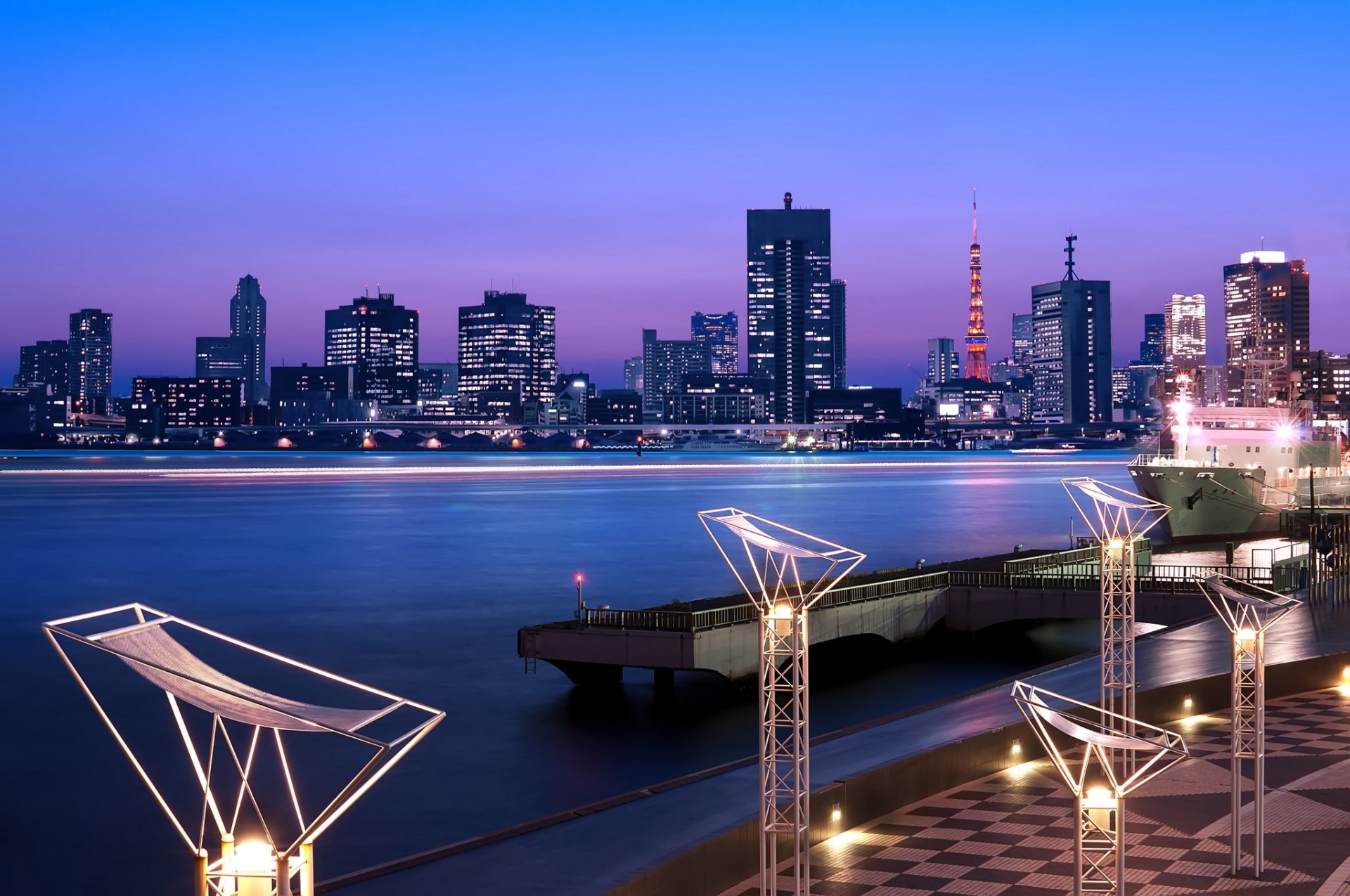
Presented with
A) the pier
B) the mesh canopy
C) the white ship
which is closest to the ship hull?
the white ship

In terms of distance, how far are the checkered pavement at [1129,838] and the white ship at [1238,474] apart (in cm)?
5913

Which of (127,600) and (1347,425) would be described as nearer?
(127,600)

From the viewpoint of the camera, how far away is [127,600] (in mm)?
62250

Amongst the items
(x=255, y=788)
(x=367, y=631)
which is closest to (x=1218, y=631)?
(x=255, y=788)

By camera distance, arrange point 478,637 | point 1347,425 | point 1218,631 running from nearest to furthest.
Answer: point 1218,631 → point 478,637 → point 1347,425

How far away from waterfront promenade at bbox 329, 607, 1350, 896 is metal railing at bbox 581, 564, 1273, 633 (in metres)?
9.46

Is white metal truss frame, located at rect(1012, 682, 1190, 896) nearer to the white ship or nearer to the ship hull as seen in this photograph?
the white ship

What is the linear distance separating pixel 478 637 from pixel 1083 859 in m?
37.1

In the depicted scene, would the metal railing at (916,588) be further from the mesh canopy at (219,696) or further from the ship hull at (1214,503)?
the ship hull at (1214,503)

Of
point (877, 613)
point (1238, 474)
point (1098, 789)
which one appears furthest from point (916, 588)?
point (1238, 474)

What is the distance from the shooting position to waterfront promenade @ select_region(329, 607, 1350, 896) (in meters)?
16.2

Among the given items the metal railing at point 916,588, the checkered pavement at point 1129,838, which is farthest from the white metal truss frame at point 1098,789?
the metal railing at point 916,588

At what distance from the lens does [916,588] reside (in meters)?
45.9

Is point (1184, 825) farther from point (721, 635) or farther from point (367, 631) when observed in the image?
point (367, 631)
